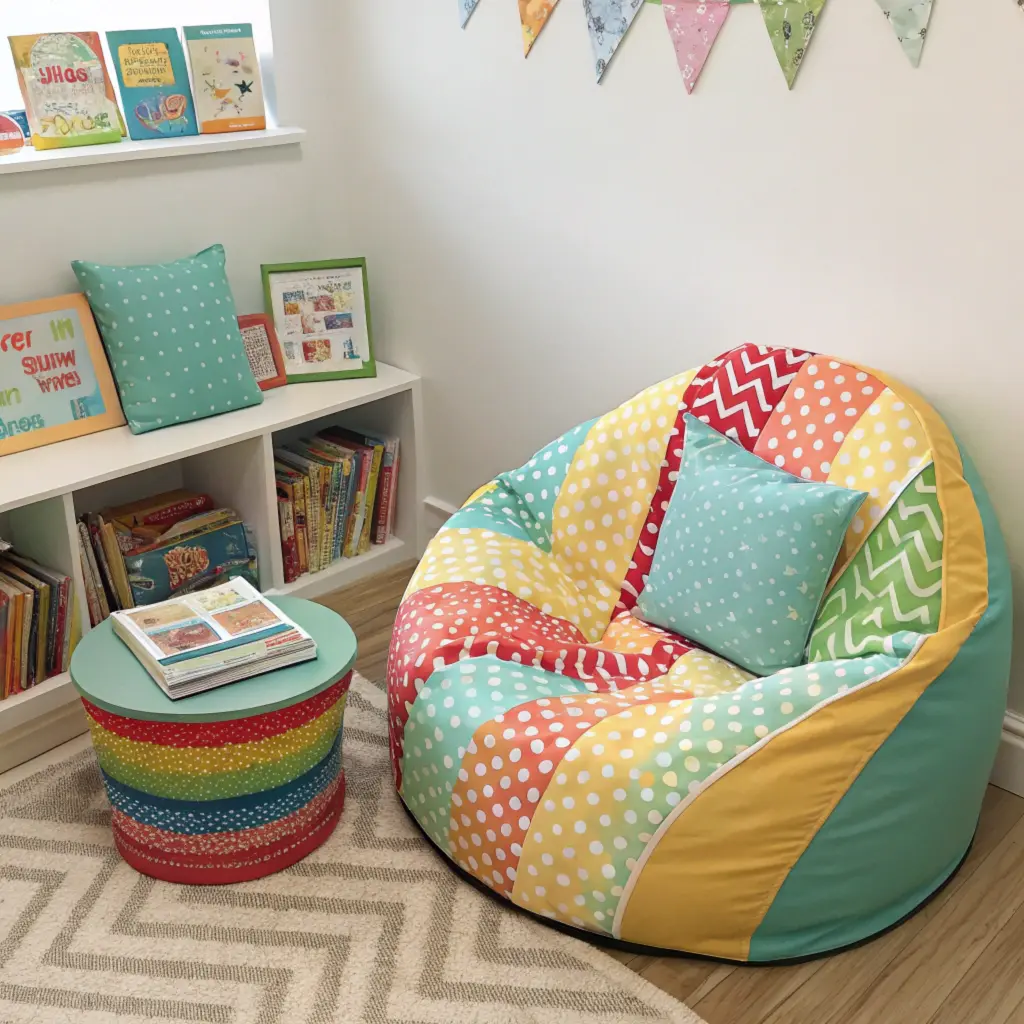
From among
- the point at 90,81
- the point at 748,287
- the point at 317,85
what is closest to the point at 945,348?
the point at 748,287

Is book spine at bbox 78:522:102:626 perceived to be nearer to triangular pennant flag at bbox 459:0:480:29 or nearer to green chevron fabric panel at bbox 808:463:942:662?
triangular pennant flag at bbox 459:0:480:29

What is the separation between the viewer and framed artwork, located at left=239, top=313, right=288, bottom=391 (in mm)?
2795

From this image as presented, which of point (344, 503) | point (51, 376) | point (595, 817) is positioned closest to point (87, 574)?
Result: point (51, 376)

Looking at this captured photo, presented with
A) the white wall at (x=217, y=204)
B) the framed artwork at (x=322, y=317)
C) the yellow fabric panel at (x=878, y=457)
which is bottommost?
the framed artwork at (x=322, y=317)

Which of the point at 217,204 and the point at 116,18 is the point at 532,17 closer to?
the point at 217,204

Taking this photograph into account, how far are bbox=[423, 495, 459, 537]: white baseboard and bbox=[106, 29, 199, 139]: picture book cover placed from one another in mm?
1069

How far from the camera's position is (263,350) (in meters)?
A: 2.82

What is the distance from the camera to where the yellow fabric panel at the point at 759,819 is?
1633 millimetres

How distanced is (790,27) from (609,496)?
0.88m

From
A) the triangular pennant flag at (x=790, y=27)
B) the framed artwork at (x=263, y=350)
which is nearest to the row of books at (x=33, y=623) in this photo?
the framed artwork at (x=263, y=350)

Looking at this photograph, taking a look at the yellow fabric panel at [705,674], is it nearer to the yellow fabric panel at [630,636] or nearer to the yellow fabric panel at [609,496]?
the yellow fabric panel at [630,636]

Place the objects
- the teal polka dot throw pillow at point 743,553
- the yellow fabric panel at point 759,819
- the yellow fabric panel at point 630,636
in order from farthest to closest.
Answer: the yellow fabric panel at point 630,636 < the teal polka dot throw pillow at point 743,553 < the yellow fabric panel at point 759,819

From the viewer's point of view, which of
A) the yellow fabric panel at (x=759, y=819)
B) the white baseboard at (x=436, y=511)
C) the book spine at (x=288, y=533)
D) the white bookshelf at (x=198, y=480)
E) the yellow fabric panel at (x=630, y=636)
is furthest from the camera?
the white baseboard at (x=436, y=511)

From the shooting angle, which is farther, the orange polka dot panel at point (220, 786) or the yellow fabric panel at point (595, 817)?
the orange polka dot panel at point (220, 786)
